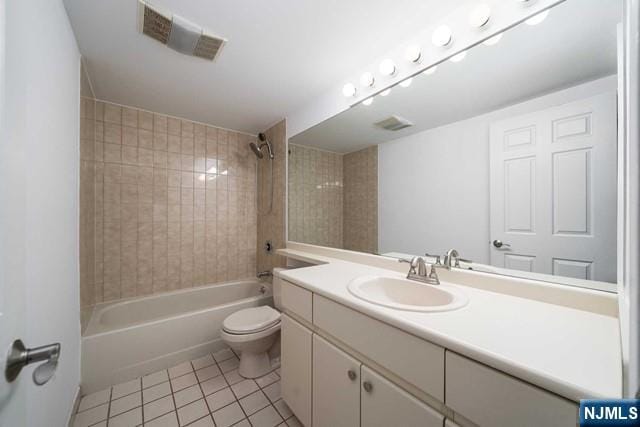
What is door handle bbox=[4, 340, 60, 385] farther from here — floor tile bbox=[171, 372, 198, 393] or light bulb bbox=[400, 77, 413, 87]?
light bulb bbox=[400, 77, 413, 87]

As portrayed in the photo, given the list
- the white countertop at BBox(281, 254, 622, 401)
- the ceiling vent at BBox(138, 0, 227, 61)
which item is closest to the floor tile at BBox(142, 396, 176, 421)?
the white countertop at BBox(281, 254, 622, 401)

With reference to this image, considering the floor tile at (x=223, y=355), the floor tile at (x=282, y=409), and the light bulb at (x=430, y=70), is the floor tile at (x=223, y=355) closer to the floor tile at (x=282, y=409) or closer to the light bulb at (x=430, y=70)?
the floor tile at (x=282, y=409)

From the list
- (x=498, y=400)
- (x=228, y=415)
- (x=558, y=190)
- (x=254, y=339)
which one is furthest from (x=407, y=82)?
(x=228, y=415)

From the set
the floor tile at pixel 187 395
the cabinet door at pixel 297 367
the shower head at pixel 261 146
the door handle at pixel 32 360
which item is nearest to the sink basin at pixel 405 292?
the cabinet door at pixel 297 367

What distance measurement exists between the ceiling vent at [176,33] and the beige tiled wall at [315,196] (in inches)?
39.4

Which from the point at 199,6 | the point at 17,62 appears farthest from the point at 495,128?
the point at 17,62

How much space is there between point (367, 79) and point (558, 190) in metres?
1.15

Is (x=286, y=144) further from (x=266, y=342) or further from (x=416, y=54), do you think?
(x=266, y=342)

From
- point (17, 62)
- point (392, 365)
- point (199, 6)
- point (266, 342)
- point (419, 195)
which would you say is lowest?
point (266, 342)

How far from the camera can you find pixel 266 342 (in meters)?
1.64

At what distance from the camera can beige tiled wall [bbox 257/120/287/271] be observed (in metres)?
2.30

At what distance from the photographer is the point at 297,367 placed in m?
1.14

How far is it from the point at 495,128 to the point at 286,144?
170cm

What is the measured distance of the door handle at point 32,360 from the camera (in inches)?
16.8
